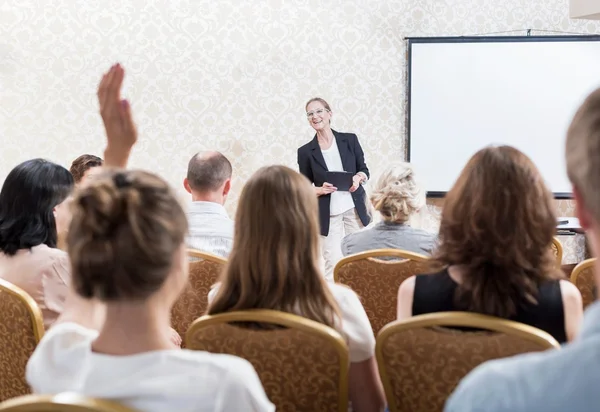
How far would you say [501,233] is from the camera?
1.90 metres

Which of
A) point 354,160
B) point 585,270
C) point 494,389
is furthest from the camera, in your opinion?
point 354,160

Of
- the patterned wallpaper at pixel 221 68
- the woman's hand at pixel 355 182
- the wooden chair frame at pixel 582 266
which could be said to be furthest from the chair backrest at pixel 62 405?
the patterned wallpaper at pixel 221 68

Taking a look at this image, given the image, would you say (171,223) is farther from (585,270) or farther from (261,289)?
(585,270)

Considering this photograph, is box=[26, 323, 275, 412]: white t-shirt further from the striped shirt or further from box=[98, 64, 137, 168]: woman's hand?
the striped shirt

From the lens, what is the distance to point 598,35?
6.38m

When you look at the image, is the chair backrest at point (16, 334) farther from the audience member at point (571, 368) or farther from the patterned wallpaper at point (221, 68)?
the patterned wallpaper at point (221, 68)

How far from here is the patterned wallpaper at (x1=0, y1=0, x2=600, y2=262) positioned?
20.5 feet

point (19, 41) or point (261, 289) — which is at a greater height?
point (19, 41)

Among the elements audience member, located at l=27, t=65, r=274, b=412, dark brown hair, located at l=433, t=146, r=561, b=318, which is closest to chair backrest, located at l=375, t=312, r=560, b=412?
dark brown hair, located at l=433, t=146, r=561, b=318

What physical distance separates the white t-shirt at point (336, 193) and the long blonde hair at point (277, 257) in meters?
4.16

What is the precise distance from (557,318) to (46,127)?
5.32 metres

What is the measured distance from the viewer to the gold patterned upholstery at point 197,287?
8.98 feet

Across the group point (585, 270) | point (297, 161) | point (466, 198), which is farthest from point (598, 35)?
point (466, 198)

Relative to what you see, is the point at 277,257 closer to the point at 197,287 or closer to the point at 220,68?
the point at 197,287
